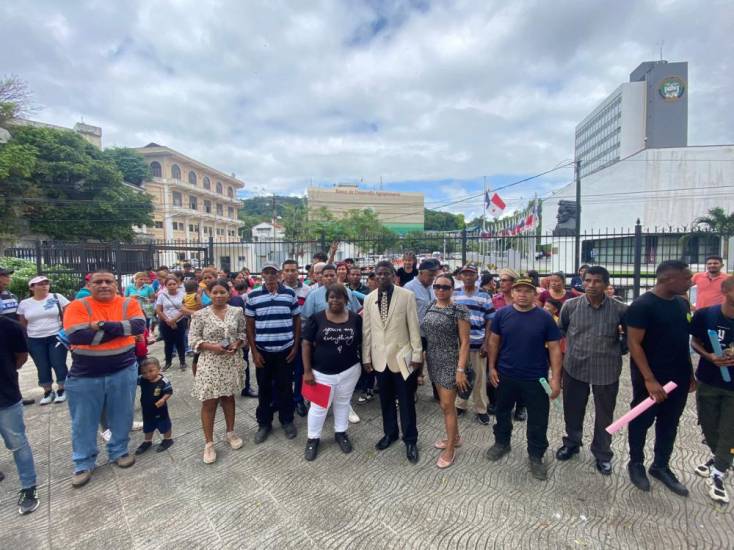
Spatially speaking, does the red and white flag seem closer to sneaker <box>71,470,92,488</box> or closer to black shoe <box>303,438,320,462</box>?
black shoe <box>303,438,320,462</box>

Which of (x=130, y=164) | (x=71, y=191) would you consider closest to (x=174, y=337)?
(x=71, y=191)

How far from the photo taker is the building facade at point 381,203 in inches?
2975

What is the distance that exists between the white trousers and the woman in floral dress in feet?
2.53

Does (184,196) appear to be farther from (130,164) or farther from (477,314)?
(477,314)

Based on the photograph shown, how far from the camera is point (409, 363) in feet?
10.7

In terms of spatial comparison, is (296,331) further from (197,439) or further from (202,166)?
(202,166)

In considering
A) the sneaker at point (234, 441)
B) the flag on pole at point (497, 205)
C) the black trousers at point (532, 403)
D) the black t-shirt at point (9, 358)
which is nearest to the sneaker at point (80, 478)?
the black t-shirt at point (9, 358)

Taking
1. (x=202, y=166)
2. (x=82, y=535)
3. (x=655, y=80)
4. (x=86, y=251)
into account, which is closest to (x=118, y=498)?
(x=82, y=535)

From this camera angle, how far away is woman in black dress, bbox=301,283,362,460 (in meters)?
3.31

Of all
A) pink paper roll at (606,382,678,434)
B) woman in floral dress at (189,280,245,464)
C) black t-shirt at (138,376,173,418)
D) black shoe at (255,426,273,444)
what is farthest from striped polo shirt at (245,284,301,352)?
pink paper roll at (606,382,678,434)

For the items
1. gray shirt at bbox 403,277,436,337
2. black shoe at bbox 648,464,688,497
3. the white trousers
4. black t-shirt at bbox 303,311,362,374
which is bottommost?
black shoe at bbox 648,464,688,497

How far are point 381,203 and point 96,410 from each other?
79.5 metres

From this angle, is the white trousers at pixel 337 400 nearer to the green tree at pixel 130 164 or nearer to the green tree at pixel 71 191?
the green tree at pixel 71 191

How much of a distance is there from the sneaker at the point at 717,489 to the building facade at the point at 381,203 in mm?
72322
